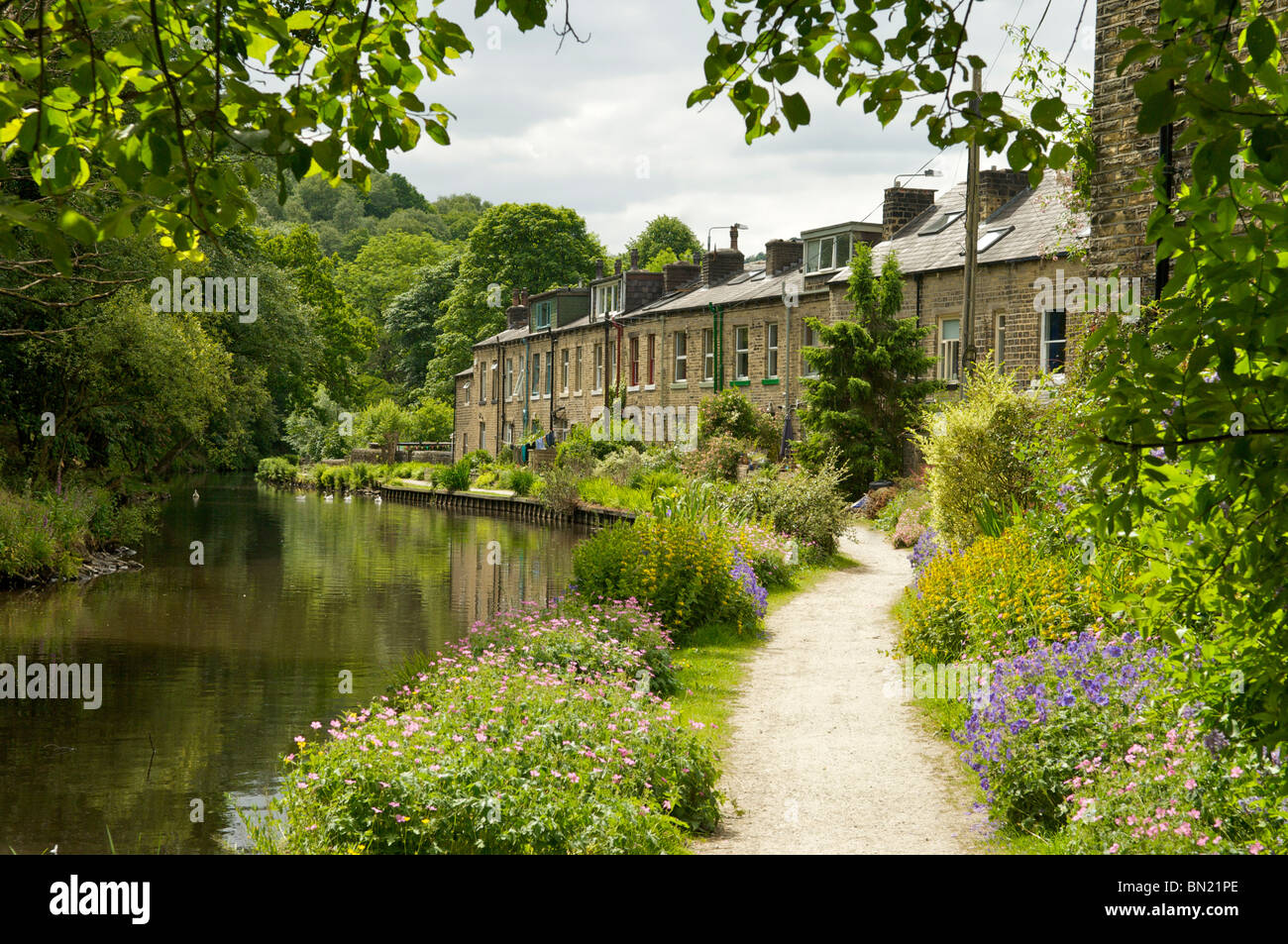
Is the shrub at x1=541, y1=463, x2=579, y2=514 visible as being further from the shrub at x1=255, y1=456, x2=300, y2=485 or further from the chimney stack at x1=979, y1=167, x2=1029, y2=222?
the shrub at x1=255, y1=456, x2=300, y2=485

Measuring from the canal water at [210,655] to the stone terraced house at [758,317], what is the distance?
10.6 meters

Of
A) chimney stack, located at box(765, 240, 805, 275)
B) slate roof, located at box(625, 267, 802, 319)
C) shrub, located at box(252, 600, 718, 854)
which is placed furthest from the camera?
chimney stack, located at box(765, 240, 805, 275)

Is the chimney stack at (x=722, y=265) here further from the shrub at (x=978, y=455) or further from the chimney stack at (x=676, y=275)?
the shrub at (x=978, y=455)

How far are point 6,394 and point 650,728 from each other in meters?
18.4

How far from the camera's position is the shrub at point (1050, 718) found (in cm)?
677

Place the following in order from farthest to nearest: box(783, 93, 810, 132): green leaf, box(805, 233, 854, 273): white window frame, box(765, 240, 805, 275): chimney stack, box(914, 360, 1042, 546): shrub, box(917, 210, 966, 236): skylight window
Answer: box(765, 240, 805, 275): chimney stack, box(805, 233, 854, 273): white window frame, box(917, 210, 966, 236): skylight window, box(914, 360, 1042, 546): shrub, box(783, 93, 810, 132): green leaf

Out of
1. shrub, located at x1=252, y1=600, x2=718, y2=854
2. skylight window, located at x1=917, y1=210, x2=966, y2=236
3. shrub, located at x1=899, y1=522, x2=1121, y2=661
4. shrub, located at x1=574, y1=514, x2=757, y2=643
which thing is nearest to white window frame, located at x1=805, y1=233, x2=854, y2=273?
skylight window, located at x1=917, y1=210, x2=966, y2=236

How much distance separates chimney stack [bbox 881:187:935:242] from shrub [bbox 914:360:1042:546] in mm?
19177

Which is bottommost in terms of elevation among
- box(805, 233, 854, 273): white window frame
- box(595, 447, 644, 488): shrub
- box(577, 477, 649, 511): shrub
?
box(577, 477, 649, 511): shrub

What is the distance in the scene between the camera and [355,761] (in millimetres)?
6215

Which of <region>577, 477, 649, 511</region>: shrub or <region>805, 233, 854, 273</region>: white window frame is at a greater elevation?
<region>805, 233, 854, 273</region>: white window frame

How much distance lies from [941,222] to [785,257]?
26.6 ft

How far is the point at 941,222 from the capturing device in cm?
3216

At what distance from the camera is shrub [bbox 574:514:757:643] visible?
14086 mm
